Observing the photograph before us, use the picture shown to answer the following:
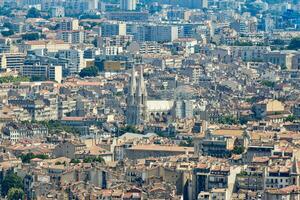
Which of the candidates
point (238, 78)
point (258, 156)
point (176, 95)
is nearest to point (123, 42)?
point (238, 78)

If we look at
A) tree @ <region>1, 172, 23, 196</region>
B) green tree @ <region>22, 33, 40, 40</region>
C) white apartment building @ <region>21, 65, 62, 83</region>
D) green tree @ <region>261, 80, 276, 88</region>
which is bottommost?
green tree @ <region>22, 33, 40, 40</region>

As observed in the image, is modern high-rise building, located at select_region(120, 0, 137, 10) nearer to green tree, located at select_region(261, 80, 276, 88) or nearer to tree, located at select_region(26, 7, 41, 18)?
tree, located at select_region(26, 7, 41, 18)

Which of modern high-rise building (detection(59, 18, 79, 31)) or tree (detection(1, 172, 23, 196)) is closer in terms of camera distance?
tree (detection(1, 172, 23, 196))

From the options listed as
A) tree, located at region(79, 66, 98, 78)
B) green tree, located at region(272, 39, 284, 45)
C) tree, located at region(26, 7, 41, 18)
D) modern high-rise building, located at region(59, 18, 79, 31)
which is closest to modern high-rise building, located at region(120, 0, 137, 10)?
tree, located at region(26, 7, 41, 18)

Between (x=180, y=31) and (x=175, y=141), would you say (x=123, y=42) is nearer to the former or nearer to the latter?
(x=180, y=31)

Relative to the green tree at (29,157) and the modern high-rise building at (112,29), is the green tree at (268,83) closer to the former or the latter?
the green tree at (29,157)

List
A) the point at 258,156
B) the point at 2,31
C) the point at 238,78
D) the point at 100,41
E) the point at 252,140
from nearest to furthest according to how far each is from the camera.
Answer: the point at 258,156 → the point at 252,140 → the point at 238,78 → the point at 100,41 → the point at 2,31

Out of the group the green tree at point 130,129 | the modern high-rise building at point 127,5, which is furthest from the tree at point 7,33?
the green tree at point 130,129
